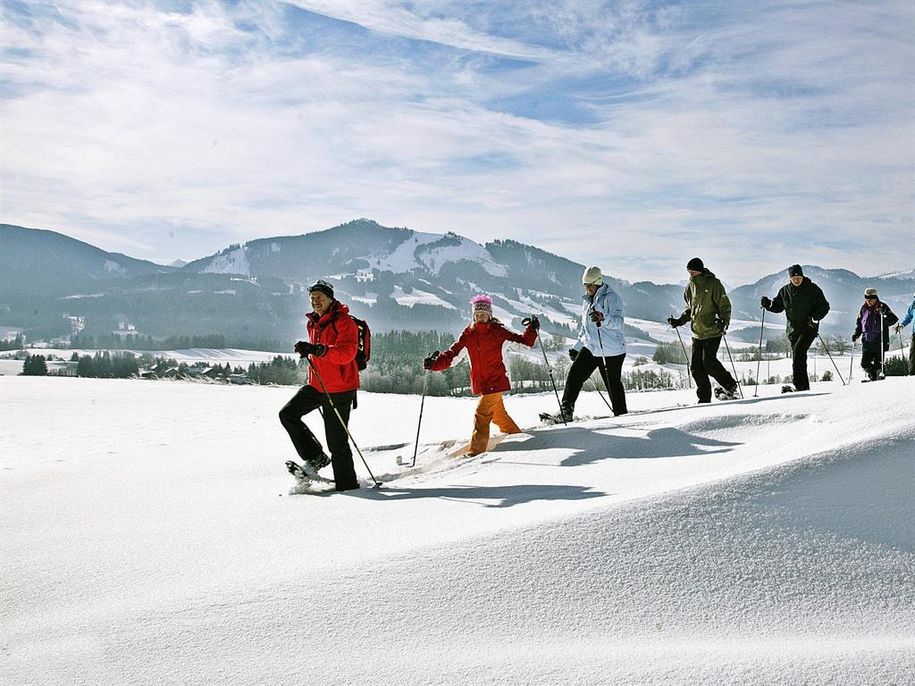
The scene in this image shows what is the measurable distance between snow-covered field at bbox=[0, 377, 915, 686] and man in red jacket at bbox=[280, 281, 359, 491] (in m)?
0.53

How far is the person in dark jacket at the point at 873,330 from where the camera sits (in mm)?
13251

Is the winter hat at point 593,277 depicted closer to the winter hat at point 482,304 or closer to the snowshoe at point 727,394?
the winter hat at point 482,304

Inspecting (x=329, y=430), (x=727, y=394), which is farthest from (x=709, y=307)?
(x=329, y=430)

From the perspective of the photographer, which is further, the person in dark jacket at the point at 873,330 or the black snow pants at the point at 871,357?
the black snow pants at the point at 871,357

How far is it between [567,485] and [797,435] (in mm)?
2148

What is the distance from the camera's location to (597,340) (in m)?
8.95

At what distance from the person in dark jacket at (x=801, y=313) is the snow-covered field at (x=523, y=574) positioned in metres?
3.86

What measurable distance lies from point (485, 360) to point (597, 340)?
1.54m

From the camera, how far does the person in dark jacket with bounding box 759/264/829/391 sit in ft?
34.4

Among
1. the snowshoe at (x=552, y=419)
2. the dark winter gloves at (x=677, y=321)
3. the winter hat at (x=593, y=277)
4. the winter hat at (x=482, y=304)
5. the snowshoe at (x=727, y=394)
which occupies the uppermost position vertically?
the winter hat at (x=593, y=277)

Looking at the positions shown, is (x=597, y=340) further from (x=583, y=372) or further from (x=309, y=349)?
(x=309, y=349)

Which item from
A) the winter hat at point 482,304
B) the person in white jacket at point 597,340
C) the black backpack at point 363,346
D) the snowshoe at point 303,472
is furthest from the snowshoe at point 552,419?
the snowshoe at point 303,472

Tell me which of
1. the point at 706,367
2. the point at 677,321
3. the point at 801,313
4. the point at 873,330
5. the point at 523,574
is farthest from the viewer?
the point at 873,330

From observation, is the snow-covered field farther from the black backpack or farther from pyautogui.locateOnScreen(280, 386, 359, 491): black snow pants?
the black backpack
